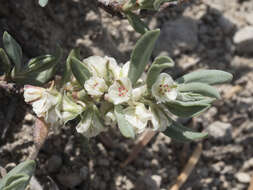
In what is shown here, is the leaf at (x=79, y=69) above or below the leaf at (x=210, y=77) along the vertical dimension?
above

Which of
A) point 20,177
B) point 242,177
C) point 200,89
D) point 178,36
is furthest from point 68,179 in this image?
point 178,36

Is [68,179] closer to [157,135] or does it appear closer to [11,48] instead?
[157,135]

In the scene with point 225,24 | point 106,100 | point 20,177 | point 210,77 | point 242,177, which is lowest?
point 242,177

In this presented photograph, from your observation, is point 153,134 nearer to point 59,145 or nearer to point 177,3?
point 59,145

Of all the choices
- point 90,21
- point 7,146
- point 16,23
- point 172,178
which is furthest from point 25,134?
point 172,178

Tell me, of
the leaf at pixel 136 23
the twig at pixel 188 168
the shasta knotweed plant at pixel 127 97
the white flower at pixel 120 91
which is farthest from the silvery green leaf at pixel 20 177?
the twig at pixel 188 168

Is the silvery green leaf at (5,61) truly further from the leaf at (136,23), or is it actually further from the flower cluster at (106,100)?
the leaf at (136,23)
